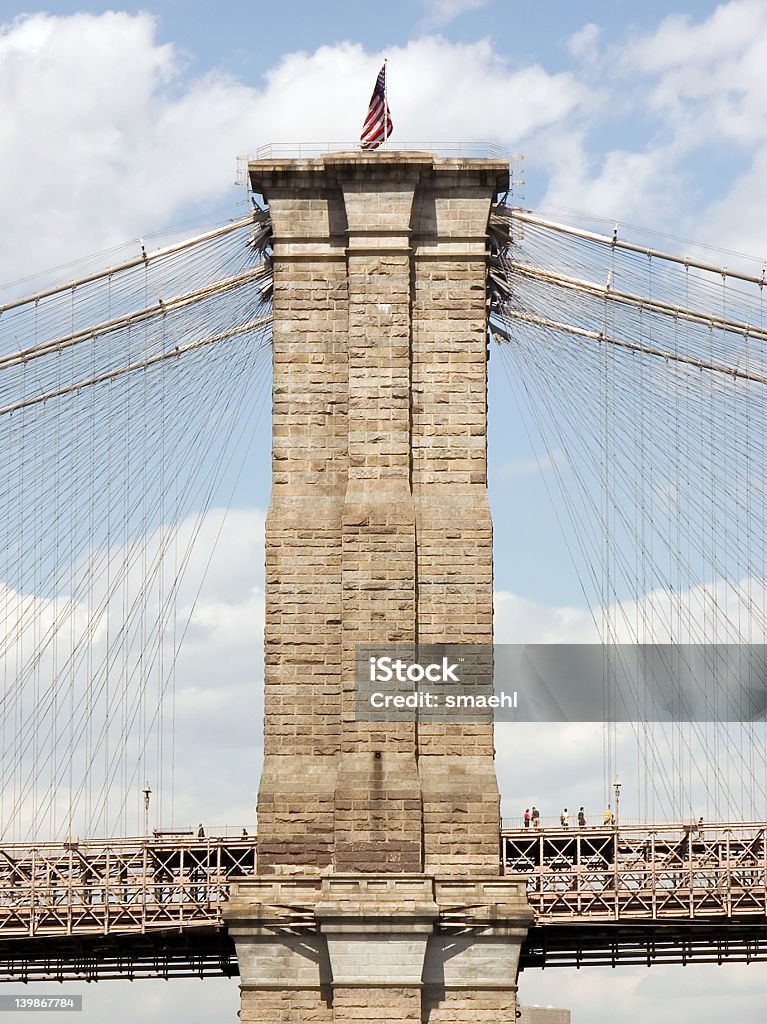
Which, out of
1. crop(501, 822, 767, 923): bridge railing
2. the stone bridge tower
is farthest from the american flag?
crop(501, 822, 767, 923): bridge railing

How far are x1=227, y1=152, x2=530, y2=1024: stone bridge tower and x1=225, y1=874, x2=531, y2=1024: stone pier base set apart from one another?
51 mm

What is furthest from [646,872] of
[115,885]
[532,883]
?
[115,885]

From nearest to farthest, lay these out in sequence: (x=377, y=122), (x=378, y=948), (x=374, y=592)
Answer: (x=378, y=948) → (x=374, y=592) → (x=377, y=122)

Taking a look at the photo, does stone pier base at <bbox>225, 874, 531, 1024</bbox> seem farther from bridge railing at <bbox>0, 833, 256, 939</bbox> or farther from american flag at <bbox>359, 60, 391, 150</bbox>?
american flag at <bbox>359, 60, 391, 150</bbox>

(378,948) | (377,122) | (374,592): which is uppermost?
(377,122)

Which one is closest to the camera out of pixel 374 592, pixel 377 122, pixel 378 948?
pixel 378 948

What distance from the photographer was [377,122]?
63.7 m

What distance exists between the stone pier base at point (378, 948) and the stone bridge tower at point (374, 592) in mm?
51

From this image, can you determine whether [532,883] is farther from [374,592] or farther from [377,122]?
[377,122]

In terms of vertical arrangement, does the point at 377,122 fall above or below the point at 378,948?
above

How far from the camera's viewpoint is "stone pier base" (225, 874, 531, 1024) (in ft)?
189

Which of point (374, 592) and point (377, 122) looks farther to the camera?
point (377, 122)

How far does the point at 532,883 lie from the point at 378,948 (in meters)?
6.58

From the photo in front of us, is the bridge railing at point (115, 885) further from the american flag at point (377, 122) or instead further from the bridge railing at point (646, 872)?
the american flag at point (377, 122)
